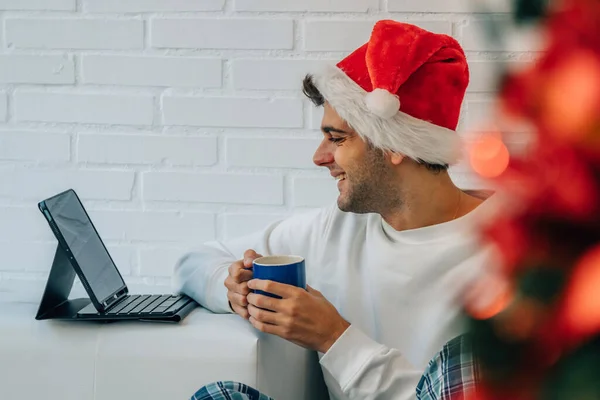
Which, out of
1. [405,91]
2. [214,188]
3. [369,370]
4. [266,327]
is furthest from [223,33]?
[369,370]

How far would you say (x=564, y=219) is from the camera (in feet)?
0.71

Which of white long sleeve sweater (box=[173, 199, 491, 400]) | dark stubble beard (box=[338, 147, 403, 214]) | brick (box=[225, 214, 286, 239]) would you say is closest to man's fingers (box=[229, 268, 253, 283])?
white long sleeve sweater (box=[173, 199, 491, 400])

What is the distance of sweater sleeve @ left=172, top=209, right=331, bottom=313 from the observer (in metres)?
1.57

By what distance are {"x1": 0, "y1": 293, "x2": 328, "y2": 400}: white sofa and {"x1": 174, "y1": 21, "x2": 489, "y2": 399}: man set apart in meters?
0.07

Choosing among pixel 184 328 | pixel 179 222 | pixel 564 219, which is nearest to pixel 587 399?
pixel 564 219

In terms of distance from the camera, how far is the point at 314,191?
1.82 meters

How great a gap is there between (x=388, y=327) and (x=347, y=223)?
0.78ft

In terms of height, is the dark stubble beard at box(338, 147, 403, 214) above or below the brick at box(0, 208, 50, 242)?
above

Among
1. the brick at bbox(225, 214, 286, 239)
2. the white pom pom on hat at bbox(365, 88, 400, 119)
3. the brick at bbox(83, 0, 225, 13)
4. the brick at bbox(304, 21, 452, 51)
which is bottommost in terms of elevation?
the brick at bbox(225, 214, 286, 239)

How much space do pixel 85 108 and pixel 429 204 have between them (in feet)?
2.95

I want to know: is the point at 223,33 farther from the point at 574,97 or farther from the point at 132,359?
the point at 574,97

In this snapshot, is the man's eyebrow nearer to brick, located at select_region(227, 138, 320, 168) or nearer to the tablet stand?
brick, located at select_region(227, 138, 320, 168)

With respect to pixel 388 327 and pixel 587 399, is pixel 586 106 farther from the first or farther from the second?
pixel 388 327

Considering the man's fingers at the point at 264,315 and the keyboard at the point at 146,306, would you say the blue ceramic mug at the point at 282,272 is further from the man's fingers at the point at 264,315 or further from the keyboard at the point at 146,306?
the keyboard at the point at 146,306
